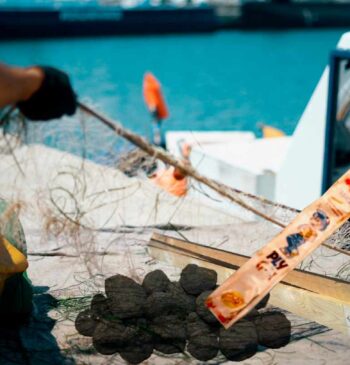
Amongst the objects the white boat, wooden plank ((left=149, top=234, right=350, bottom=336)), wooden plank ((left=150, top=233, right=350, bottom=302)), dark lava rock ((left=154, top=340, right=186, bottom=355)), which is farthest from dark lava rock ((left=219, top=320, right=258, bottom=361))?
Answer: the white boat

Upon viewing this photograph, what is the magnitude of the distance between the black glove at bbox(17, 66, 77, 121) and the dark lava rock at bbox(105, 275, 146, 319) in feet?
4.79

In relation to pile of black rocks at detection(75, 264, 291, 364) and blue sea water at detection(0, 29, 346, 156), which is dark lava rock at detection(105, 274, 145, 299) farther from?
blue sea water at detection(0, 29, 346, 156)

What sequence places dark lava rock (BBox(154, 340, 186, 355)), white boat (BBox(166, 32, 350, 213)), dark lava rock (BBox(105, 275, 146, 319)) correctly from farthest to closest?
white boat (BBox(166, 32, 350, 213)), dark lava rock (BBox(105, 275, 146, 319)), dark lava rock (BBox(154, 340, 186, 355))

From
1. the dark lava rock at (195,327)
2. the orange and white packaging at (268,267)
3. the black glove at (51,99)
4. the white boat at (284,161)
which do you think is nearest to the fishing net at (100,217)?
the dark lava rock at (195,327)

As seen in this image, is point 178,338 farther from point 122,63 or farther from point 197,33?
point 197,33

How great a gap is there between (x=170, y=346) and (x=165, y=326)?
0.40ft

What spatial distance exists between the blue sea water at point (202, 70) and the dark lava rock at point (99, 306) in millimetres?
18048

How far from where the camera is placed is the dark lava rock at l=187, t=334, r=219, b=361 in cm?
399

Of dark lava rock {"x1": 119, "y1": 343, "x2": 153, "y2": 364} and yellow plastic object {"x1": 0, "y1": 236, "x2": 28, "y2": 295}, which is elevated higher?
yellow plastic object {"x1": 0, "y1": 236, "x2": 28, "y2": 295}

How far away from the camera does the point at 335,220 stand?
3.60 m

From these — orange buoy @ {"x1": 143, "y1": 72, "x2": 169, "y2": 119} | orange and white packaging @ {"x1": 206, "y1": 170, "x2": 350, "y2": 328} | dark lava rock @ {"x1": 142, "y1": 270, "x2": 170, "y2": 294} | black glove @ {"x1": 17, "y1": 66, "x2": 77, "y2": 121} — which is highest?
black glove @ {"x1": 17, "y1": 66, "x2": 77, "y2": 121}

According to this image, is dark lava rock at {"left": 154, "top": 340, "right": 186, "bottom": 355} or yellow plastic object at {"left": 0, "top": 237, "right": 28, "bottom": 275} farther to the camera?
dark lava rock at {"left": 154, "top": 340, "right": 186, "bottom": 355}

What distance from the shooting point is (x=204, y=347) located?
3998mm

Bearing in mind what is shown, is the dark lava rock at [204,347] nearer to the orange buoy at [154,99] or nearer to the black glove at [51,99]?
the black glove at [51,99]
